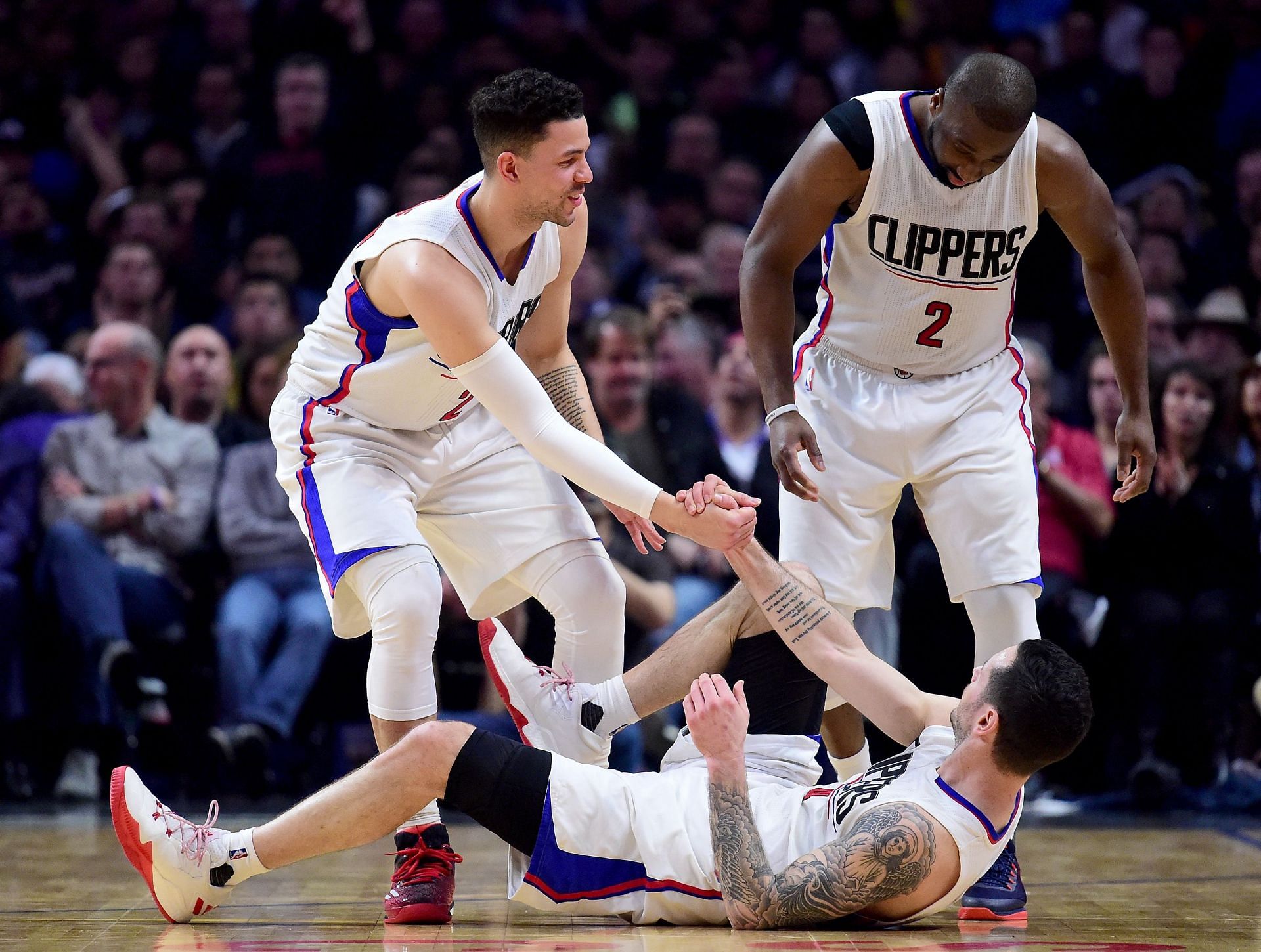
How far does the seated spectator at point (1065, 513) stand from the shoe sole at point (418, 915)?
342cm

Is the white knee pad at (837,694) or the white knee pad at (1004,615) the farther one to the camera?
the white knee pad at (837,694)

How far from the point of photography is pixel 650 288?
8.25 meters

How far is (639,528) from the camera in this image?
12.8ft

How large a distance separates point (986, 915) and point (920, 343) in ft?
4.67

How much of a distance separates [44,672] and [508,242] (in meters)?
3.75

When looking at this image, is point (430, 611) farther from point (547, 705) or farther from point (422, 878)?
point (422, 878)

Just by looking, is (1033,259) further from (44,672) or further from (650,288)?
(44,672)

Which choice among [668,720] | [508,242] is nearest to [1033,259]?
[668,720]

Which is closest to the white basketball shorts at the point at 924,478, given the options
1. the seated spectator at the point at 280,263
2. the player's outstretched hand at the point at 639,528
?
the player's outstretched hand at the point at 639,528

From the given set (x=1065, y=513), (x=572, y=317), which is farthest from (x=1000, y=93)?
(x=572, y=317)

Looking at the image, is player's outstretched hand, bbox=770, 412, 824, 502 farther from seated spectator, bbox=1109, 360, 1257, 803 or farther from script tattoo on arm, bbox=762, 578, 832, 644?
seated spectator, bbox=1109, 360, 1257, 803

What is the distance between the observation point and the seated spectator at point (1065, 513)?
6281 mm

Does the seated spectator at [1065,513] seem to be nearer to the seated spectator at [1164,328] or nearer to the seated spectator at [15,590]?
the seated spectator at [1164,328]

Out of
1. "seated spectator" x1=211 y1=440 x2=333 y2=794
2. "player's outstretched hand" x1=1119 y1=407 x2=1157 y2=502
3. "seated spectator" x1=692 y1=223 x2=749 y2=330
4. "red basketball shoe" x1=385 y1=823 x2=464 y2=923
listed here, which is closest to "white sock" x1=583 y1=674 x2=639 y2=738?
"red basketball shoe" x1=385 y1=823 x2=464 y2=923
